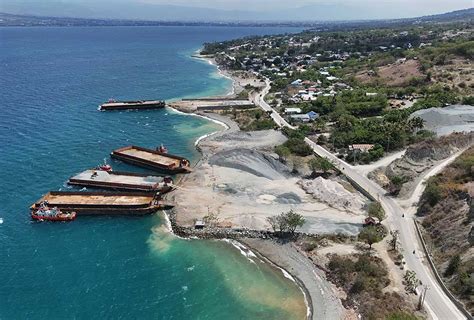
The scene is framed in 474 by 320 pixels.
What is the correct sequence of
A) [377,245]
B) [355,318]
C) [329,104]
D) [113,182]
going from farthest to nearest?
[329,104], [113,182], [377,245], [355,318]

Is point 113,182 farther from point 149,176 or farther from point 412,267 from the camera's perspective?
point 412,267

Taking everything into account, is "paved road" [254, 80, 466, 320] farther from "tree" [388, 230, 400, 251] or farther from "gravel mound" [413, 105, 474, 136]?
"gravel mound" [413, 105, 474, 136]

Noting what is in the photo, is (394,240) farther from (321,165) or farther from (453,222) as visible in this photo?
(321,165)

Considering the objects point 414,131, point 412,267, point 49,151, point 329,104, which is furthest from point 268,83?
point 412,267

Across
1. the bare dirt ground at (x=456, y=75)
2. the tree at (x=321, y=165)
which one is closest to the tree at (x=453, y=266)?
the tree at (x=321, y=165)

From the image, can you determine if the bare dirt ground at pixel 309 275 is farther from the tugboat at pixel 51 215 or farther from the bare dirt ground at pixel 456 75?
the bare dirt ground at pixel 456 75

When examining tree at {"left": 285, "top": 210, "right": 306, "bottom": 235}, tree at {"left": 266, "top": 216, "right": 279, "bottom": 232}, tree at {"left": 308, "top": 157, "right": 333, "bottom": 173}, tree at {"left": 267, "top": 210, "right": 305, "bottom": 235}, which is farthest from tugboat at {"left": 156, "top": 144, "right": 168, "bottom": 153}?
tree at {"left": 285, "top": 210, "right": 306, "bottom": 235}

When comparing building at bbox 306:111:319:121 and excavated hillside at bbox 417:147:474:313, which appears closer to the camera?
excavated hillside at bbox 417:147:474:313
